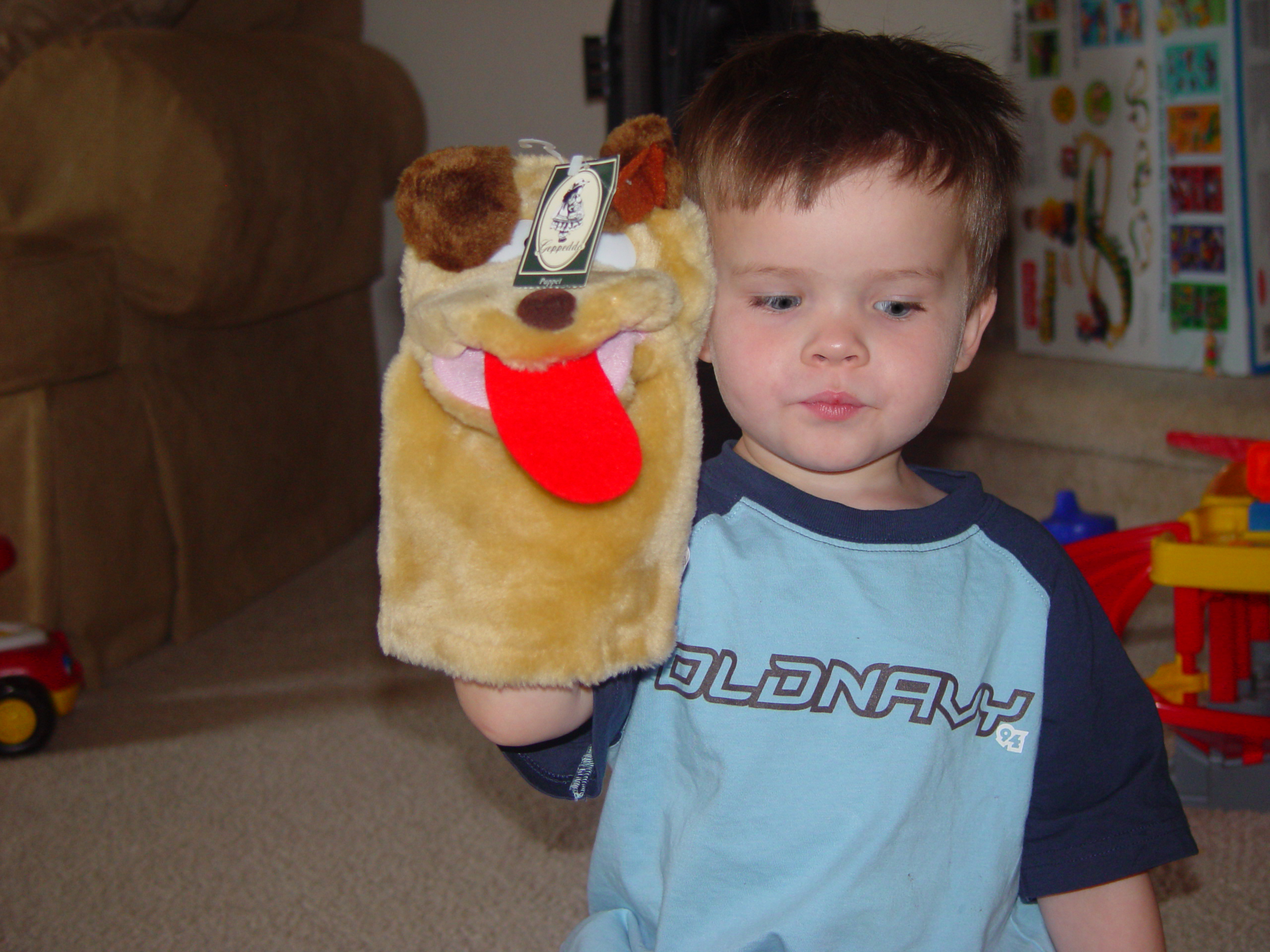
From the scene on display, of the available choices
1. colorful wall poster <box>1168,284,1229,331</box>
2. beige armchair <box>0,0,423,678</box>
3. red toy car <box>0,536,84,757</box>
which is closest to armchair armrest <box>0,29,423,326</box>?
beige armchair <box>0,0,423,678</box>

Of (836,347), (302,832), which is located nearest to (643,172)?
(836,347)

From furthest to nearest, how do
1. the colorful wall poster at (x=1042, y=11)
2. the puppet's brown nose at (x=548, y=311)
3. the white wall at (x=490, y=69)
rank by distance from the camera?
the white wall at (x=490, y=69) → the colorful wall poster at (x=1042, y=11) → the puppet's brown nose at (x=548, y=311)

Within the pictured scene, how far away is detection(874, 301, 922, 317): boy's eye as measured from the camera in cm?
60

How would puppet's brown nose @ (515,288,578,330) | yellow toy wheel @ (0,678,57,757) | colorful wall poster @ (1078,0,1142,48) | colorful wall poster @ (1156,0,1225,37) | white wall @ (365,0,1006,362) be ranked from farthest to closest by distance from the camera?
white wall @ (365,0,1006,362) < colorful wall poster @ (1078,0,1142,48) < colorful wall poster @ (1156,0,1225,37) < yellow toy wheel @ (0,678,57,757) < puppet's brown nose @ (515,288,578,330)

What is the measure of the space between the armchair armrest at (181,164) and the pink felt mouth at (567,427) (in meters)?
1.01

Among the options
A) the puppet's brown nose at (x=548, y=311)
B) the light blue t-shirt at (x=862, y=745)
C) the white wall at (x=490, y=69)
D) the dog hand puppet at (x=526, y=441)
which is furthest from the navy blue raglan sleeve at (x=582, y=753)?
the white wall at (x=490, y=69)

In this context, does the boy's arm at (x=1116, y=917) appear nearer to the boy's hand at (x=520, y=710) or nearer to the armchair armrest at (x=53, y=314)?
the boy's hand at (x=520, y=710)

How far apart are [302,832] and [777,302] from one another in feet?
→ 2.40

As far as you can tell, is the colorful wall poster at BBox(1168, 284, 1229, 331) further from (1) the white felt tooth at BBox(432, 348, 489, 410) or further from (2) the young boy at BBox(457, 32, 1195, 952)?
(1) the white felt tooth at BBox(432, 348, 489, 410)

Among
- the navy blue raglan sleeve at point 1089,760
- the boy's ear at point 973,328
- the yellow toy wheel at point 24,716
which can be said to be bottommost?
the yellow toy wheel at point 24,716

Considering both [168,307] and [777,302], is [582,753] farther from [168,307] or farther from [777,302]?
[168,307]

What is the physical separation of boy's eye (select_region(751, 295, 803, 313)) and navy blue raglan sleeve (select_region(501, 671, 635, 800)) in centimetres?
20

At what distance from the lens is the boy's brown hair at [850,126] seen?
0.59m

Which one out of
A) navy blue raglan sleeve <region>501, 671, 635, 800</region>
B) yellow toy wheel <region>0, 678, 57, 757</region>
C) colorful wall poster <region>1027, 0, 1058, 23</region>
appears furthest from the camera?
colorful wall poster <region>1027, 0, 1058, 23</region>
